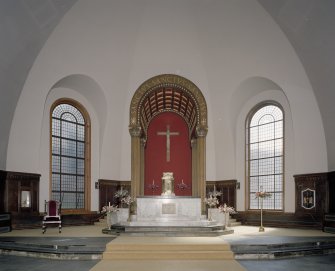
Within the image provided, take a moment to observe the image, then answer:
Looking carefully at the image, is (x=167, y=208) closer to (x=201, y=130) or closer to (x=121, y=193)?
(x=121, y=193)

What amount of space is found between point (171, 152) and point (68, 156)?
6489mm

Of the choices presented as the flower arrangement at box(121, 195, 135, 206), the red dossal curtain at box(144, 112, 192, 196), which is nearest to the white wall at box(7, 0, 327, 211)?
the flower arrangement at box(121, 195, 135, 206)

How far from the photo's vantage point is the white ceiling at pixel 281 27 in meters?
13.1

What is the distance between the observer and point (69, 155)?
18422mm

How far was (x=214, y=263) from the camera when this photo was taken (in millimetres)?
10352

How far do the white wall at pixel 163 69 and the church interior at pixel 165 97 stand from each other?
0.04 m

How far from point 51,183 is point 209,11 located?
9187 mm

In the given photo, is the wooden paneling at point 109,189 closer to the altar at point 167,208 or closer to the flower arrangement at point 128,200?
the flower arrangement at point 128,200

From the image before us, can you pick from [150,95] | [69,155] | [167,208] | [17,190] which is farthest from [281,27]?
[17,190]

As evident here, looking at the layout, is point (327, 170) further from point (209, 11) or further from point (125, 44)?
point (125, 44)

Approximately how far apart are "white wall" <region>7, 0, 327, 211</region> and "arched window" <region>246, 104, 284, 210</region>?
0.51 meters

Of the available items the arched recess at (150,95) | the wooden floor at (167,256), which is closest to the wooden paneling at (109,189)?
the arched recess at (150,95)

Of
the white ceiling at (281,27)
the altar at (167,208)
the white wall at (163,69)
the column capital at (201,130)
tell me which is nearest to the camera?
the white ceiling at (281,27)

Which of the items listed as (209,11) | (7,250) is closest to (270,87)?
(209,11)
